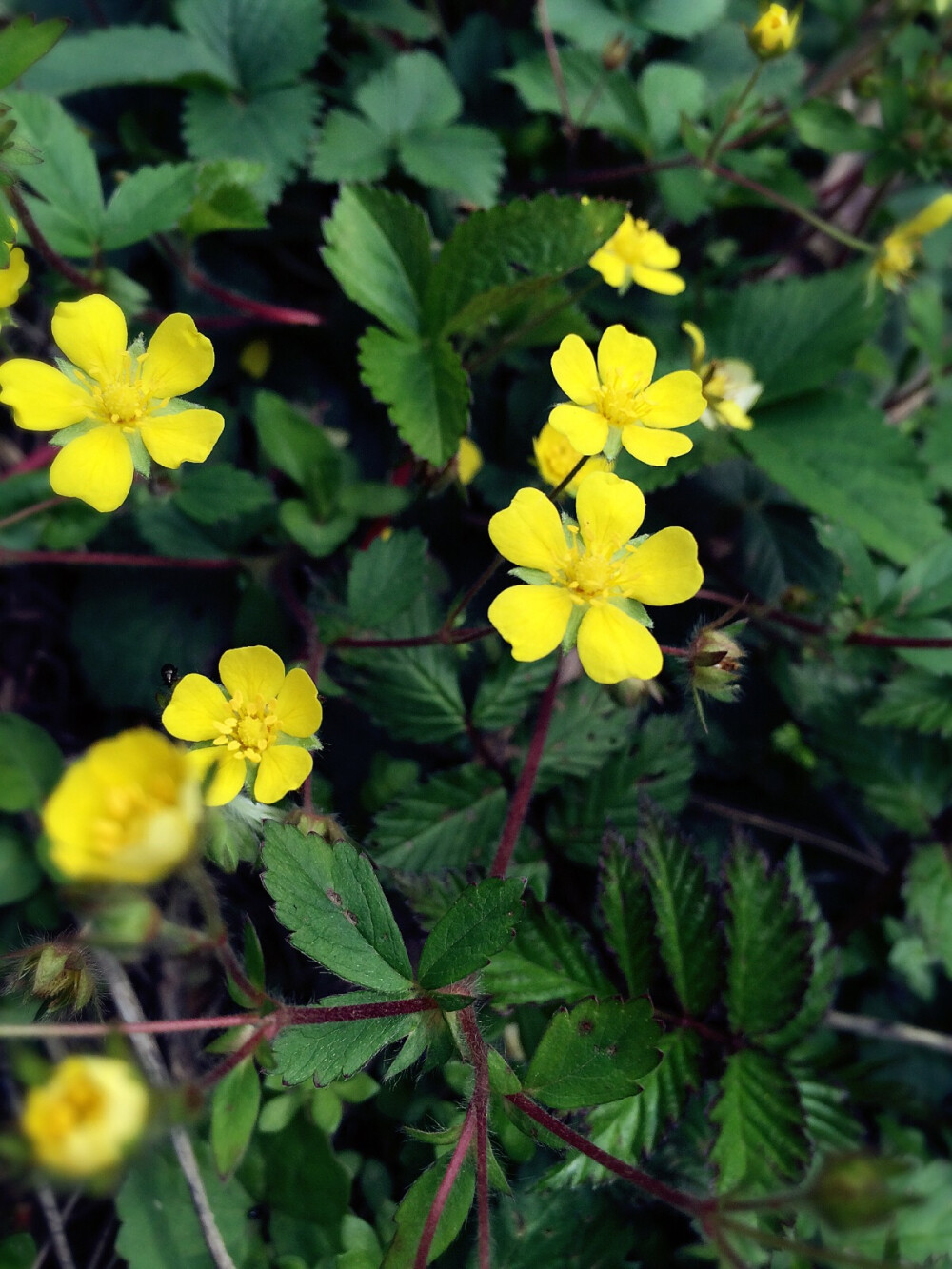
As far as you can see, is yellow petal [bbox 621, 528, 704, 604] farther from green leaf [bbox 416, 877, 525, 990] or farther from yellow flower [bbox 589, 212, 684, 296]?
yellow flower [bbox 589, 212, 684, 296]

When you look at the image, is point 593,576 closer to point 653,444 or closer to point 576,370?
point 653,444

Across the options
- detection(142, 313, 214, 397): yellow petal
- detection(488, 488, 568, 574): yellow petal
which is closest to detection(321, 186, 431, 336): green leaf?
detection(142, 313, 214, 397): yellow petal

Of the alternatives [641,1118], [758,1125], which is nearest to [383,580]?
[641,1118]

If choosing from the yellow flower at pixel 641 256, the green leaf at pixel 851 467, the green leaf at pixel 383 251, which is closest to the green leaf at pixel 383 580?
the green leaf at pixel 383 251

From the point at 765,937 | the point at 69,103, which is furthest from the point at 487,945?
the point at 69,103

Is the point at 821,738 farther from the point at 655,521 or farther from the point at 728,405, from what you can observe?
the point at 728,405
